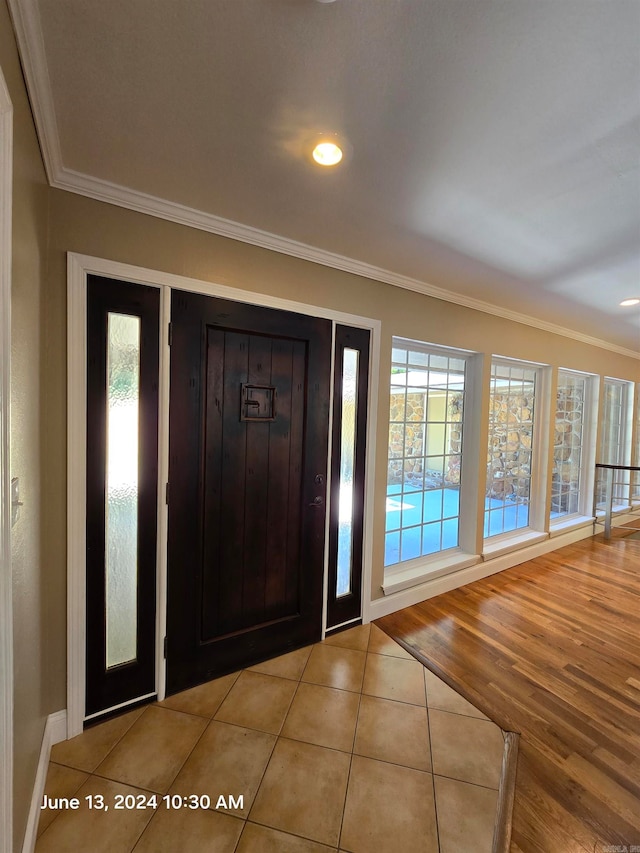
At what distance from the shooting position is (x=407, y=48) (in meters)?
0.97

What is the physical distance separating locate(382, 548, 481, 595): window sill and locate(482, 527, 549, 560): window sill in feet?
0.79

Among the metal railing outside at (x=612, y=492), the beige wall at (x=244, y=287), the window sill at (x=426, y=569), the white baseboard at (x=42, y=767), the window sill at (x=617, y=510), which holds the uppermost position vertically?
the beige wall at (x=244, y=287)

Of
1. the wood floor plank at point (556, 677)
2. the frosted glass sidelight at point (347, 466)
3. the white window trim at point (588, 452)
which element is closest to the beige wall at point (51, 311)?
the frosted glass sidelight at point (347, 466)

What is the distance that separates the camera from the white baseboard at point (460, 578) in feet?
8.70

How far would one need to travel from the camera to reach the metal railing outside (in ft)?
14.6

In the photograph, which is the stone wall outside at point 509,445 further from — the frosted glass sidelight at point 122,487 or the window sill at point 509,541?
the frosted glass sidelight at point 122,487

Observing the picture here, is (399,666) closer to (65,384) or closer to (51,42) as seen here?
(65,384)

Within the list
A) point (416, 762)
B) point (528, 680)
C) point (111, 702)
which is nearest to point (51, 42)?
point (111, 702)

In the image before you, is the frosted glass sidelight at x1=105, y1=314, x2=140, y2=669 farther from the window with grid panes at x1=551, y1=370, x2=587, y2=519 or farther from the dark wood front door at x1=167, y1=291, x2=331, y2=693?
the window with grid panes at x1=551, y1=370, x2=587, y2=519

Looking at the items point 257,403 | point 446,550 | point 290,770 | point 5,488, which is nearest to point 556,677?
point 446,550

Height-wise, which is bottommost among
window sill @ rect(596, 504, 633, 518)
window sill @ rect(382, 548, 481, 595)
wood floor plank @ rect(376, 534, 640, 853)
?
wood floor plank @ rect(376, 534, 640, 853)

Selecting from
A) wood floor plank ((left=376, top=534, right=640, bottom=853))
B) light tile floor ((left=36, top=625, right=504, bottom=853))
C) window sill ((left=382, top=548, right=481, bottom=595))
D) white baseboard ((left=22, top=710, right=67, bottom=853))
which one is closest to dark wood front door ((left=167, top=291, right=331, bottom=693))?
light tile floor ((left=36, top=625, right=504, bottom=853))

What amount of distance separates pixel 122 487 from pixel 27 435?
1.86ft

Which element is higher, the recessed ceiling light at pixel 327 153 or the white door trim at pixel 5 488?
the recessed ceiling light at pixel 327 153
